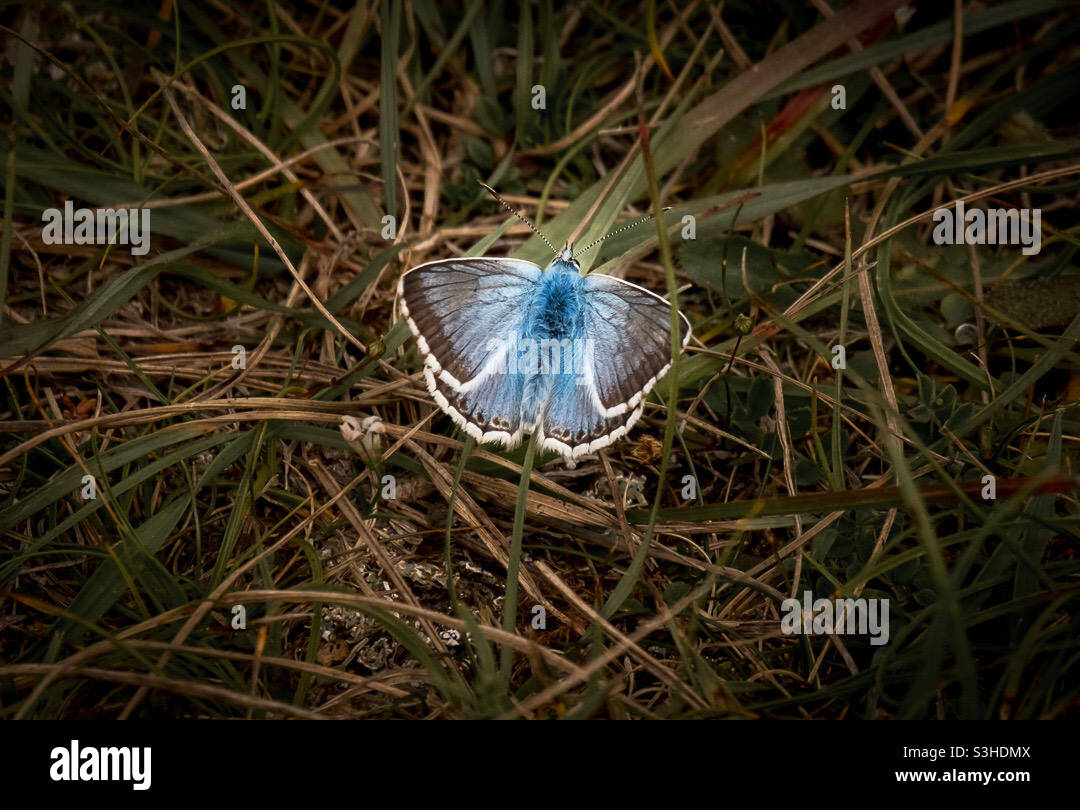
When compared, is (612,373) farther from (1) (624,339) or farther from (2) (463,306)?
(2) (463,306)

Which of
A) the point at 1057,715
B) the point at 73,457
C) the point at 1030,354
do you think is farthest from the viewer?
the point at 1030,354

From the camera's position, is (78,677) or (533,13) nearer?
(78,677)

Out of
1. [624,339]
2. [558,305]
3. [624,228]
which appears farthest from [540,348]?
[624,228]

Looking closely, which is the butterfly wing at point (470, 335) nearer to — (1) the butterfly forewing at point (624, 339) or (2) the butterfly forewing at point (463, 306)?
(2) the butterfly forewing at point (463, 306)

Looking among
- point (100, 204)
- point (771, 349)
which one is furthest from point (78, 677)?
point (771, 349)

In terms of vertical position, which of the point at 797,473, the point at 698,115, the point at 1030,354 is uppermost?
the point at 698,115

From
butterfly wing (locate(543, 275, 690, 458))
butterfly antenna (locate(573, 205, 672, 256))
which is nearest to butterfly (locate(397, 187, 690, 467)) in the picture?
butterfly wing (locate(543, 275, 690, 458))

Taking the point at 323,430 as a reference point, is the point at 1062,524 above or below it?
below

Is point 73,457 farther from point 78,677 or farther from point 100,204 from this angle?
point 100,204
